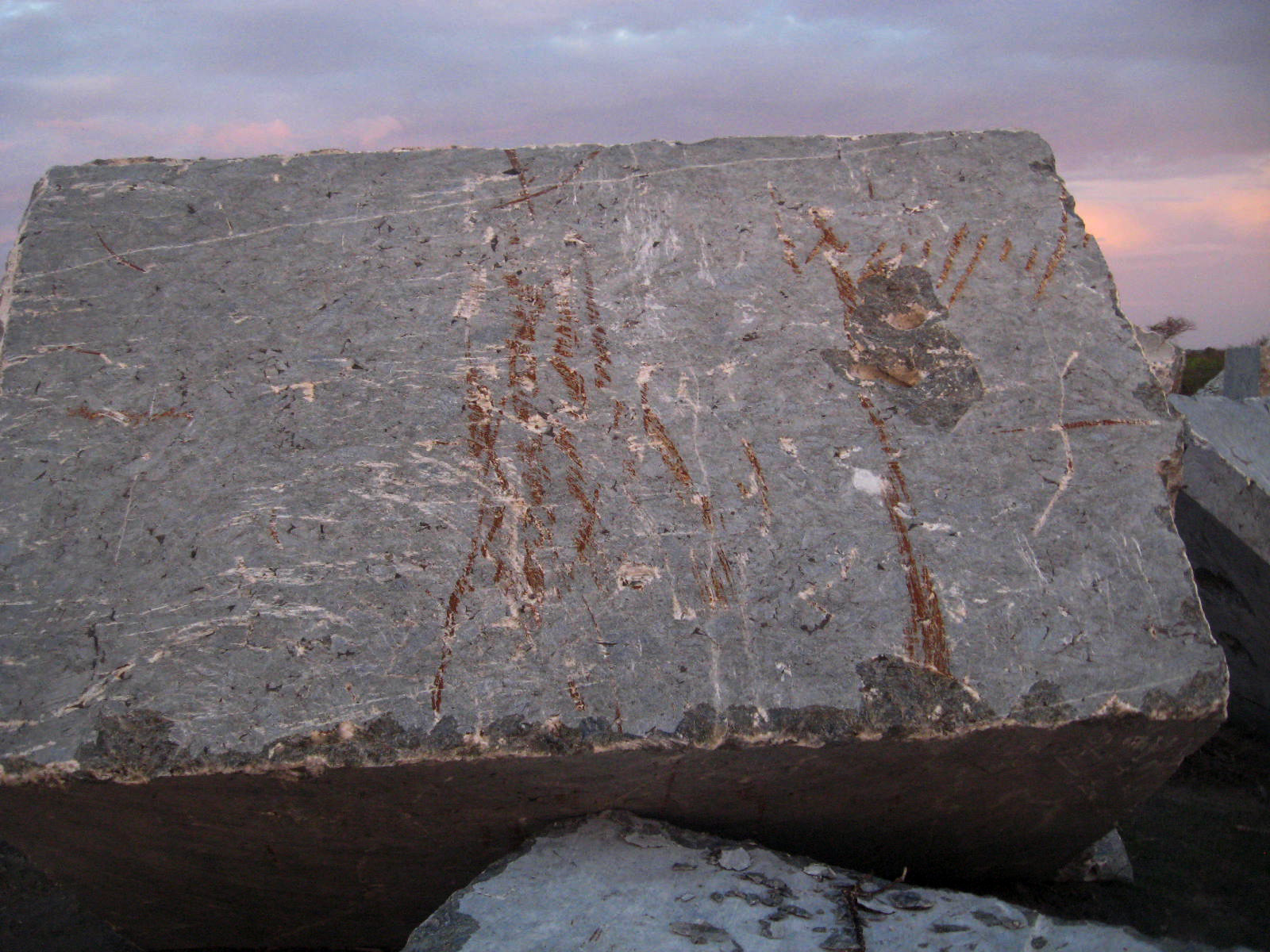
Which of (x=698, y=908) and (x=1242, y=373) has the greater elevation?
(x=1242, y=373)

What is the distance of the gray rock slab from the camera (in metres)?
1.40

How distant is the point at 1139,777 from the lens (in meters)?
1.73

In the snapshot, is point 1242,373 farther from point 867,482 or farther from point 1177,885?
point 867,482

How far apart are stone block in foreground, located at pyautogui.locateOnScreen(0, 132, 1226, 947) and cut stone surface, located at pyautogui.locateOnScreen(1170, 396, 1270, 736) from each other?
88cm

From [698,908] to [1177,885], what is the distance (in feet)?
4.23

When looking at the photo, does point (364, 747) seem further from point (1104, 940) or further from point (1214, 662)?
point (1214, 662)

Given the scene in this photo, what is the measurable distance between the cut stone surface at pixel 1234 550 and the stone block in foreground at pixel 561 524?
88 cm

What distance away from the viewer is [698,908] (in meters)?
1.47

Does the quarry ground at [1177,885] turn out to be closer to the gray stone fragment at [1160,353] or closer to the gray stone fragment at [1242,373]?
the gray stone fragment at [1160,353]

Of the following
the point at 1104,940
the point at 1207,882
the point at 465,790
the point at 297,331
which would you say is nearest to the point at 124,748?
the point at 465,790

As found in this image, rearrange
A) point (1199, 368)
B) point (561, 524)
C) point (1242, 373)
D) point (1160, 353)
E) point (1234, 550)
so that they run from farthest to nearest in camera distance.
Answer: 1. point (1199, 368)
2. point (1242, 373)
3. point (1160, 353)
4. point (1234, 550)
5. point (561, 524)

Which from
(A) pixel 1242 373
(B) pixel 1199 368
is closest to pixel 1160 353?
(A) pixel 1242 373

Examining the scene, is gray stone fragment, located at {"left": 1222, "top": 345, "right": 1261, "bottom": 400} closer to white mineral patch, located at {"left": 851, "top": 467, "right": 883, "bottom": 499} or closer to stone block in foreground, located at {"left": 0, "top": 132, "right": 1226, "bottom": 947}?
stone block in foreground, located at {"left": 0, "top": 132, "right": 1226, "bottom": 947}

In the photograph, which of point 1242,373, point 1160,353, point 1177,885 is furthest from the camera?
point 1242,373
